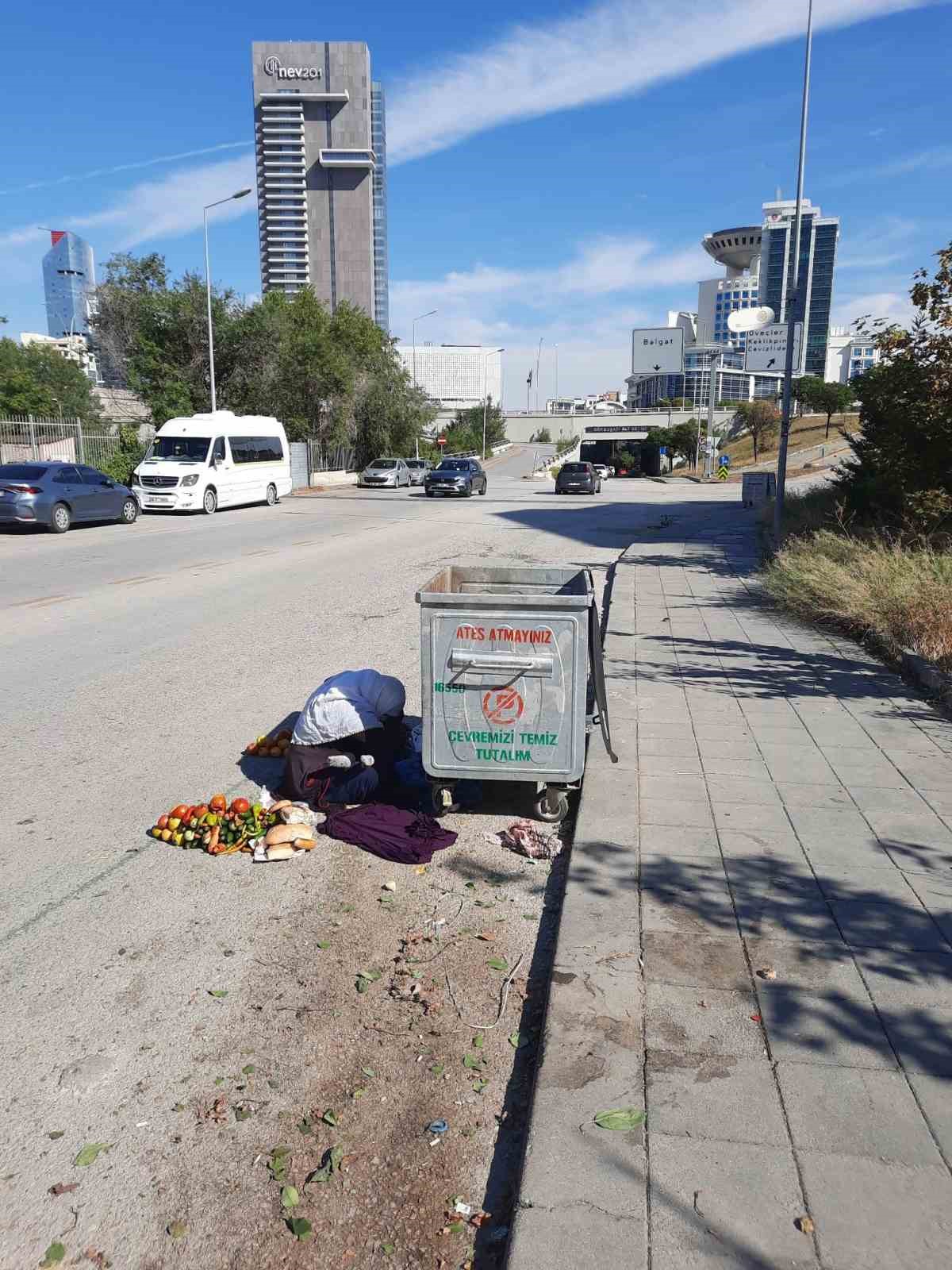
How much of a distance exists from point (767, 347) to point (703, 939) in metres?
15.8

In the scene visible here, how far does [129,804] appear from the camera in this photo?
5316 millimetres

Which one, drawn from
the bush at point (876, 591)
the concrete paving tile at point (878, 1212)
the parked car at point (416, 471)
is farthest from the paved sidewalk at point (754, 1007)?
the parked car at point (416, 471)

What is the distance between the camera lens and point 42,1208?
2.52 m

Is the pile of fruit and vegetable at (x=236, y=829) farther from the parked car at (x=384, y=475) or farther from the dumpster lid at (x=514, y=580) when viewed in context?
the parked car at (x=384, y=475)

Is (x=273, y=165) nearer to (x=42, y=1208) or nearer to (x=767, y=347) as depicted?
(x=767, y=347)

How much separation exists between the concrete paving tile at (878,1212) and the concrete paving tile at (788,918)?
1.23m

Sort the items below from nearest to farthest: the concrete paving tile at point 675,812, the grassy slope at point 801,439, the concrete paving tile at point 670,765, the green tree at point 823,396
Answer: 1. the concrete paving tile at point 675,812
2. the concrete paving tile at point 670,765
3. the grassy slope at point 801,439
4. the green tree at point 823,396

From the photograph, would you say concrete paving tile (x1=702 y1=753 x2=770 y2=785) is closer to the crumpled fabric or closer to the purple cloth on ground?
the crumpled fabric

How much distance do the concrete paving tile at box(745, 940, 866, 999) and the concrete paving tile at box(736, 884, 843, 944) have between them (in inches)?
2.1

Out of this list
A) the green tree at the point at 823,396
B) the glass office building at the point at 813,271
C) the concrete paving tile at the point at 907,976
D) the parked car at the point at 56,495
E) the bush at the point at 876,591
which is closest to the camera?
the concrete paving tile at the point at 907,976

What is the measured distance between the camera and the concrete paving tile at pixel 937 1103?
2.62 metres

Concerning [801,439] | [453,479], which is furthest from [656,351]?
[453,479]

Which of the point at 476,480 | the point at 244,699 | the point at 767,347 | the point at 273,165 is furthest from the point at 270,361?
the point at 273,165

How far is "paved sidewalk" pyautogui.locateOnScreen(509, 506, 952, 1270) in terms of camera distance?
2.36 meters
